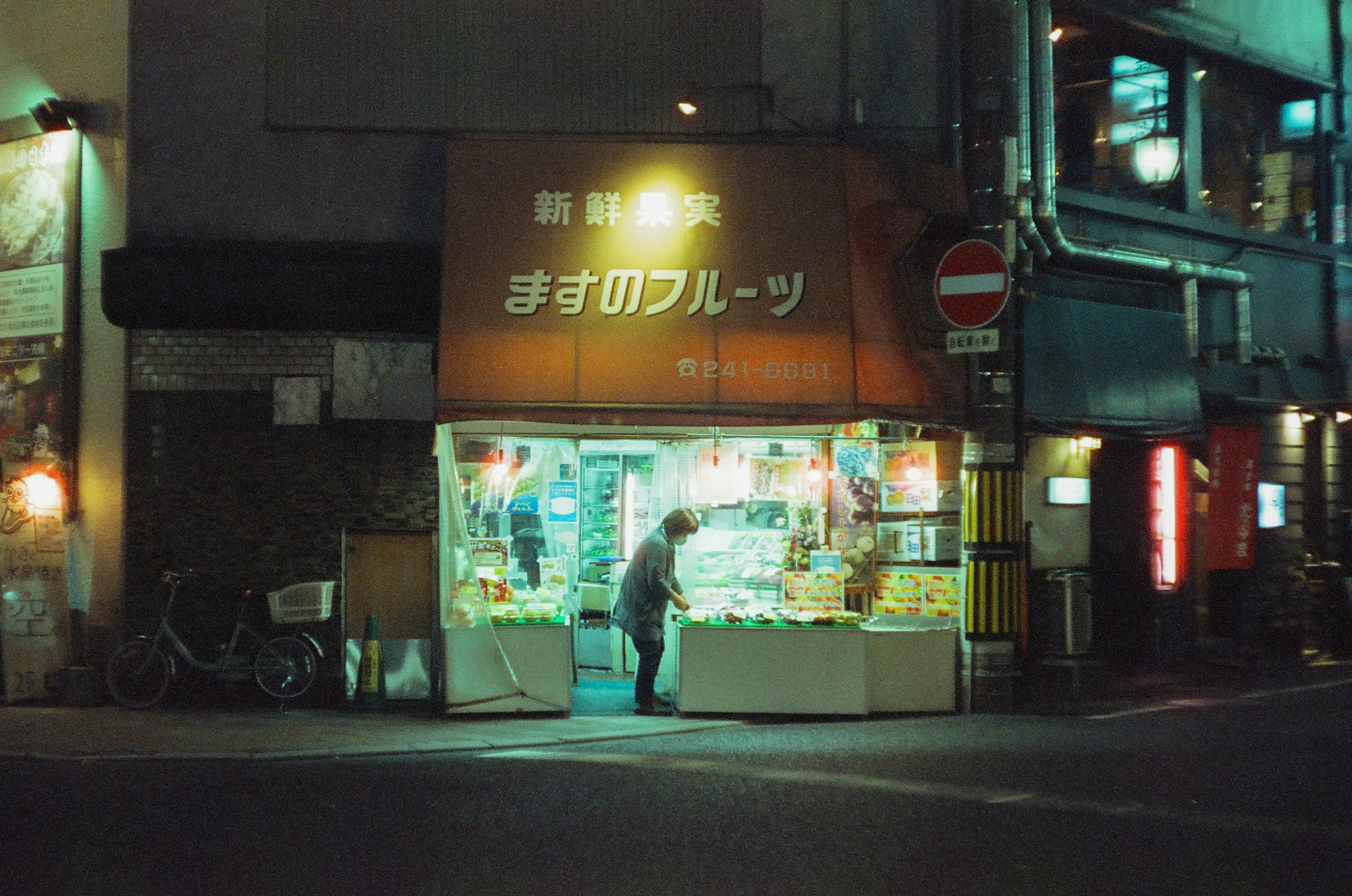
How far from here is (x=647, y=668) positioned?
1236 centimetres

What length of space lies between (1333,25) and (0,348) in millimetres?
19184

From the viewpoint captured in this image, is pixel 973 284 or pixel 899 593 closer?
pixel 973 284

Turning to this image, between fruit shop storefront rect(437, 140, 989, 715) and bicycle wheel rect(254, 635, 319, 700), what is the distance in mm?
1434

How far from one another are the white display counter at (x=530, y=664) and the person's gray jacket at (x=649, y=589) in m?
0.71

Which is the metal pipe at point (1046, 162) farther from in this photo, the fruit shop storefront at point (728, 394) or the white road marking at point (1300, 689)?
the white road marking at point (1300, 689)

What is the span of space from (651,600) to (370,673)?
2980 millimetres

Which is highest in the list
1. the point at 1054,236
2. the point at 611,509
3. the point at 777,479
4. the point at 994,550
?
the point at 1054,236

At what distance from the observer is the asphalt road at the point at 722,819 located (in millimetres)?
6391

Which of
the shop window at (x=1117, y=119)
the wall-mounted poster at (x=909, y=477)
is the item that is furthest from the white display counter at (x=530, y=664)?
the shop window at (x=1117, y=119)

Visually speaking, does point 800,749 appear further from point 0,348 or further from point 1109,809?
point 0,348

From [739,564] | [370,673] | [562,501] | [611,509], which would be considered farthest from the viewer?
[611,509]

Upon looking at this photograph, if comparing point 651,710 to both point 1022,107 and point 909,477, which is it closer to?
point 909,477

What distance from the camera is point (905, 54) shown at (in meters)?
13.4

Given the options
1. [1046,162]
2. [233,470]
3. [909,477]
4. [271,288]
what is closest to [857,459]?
[909,477]
